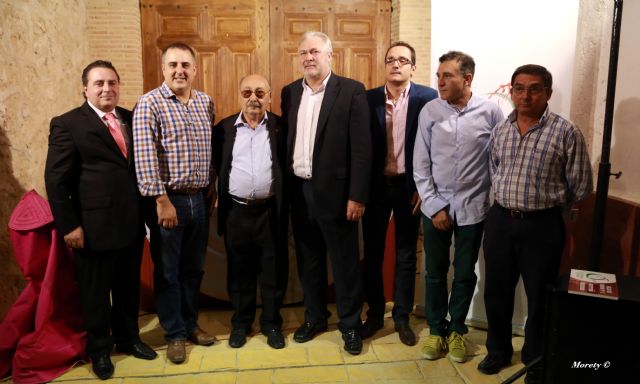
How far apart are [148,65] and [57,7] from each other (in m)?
1.02

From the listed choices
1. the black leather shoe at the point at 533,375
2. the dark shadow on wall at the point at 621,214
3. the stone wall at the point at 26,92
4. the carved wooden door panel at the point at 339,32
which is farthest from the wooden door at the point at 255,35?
the black leather shoe at the point at 533,375

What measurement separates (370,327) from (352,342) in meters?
0.26

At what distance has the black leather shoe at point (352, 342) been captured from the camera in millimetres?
3016

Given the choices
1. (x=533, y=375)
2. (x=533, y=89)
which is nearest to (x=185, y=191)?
(x=533, y=89)

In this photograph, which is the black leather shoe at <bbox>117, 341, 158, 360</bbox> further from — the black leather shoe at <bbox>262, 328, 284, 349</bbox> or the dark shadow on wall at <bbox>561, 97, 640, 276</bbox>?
the dark shadow on wall at <bbox>561, 97, 640, 276</bbox>

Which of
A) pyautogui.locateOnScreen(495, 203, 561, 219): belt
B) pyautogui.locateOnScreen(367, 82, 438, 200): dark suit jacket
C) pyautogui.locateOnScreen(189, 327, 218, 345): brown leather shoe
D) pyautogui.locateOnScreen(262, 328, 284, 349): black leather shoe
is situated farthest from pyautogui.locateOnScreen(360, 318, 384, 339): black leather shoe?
pyautogui.locateOnScreen(495, 203, 561, 219): belt

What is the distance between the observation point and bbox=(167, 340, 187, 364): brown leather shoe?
2920 millimetres

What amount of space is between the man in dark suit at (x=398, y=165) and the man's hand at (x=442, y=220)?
0.21 metres

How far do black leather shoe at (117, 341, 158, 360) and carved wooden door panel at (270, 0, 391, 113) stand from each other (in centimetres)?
289

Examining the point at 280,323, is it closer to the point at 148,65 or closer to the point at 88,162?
the point at 88,162

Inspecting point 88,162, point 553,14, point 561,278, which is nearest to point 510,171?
point 561,278

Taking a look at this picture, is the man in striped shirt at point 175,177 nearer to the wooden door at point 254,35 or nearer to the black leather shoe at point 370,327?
the black leather shoe at point 370,327

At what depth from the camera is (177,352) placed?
2.95 m

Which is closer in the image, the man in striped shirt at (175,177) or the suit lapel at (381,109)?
the man in striped shirt at (175,177)
